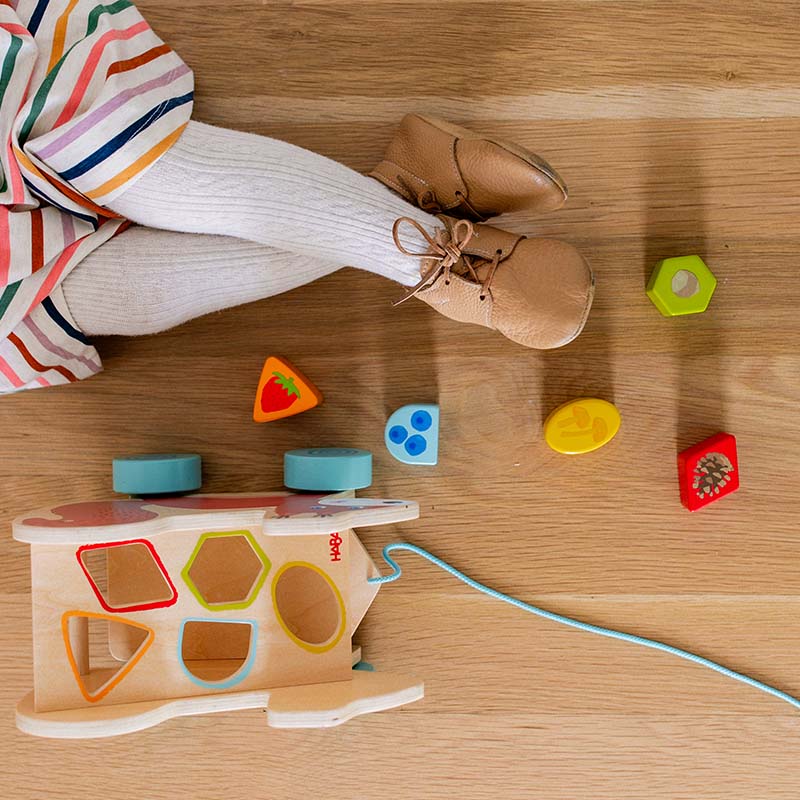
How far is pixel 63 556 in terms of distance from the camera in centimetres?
70

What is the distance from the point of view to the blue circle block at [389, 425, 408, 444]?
0.85 meters

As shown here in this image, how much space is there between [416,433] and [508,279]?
8.1 inches

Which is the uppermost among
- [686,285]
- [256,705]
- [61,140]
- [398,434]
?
[61,140]

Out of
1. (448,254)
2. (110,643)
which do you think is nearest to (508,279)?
(448,254)

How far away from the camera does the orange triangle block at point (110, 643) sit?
0.70m

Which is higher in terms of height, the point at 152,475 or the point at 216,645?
the point at 152,475

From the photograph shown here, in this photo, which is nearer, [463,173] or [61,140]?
[61,140]

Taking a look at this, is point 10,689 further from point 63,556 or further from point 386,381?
point 386,381

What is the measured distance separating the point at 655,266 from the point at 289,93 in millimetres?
477

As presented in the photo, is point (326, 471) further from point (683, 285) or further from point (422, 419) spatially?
point (683, 285)

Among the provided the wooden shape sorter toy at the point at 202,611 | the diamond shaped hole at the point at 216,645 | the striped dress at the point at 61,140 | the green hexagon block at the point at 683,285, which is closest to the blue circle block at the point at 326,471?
the wooden shape sorter toy at the point at 202,611

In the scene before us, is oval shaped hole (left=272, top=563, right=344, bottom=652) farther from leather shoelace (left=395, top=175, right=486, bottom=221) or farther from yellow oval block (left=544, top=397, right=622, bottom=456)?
leather shoelace (left=395, top=175, right=486, bottom=221)

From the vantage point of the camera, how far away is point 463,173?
31.6 inches

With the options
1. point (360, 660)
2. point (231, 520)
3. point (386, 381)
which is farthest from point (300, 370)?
point (360, 660)
